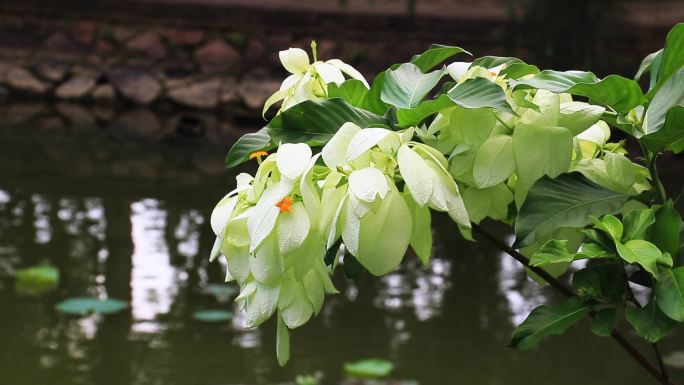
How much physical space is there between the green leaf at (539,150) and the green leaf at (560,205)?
0.01 m

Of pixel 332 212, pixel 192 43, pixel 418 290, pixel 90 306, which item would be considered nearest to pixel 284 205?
pixel 332 212

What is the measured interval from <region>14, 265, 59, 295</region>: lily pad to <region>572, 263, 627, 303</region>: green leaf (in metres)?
2.28

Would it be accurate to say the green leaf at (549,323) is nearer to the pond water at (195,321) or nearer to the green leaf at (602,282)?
the green leaf at (602,282)

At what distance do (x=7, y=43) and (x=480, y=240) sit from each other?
3903 mm

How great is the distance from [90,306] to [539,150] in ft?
7.00

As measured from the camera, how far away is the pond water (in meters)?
2.29

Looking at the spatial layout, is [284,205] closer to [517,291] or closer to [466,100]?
[466,100]

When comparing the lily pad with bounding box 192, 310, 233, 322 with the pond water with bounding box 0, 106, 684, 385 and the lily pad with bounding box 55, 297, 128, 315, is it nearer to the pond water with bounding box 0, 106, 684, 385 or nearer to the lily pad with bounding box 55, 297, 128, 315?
the pond water with bounding box 0, 106, 684, 385

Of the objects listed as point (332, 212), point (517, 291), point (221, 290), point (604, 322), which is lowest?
point (517, 291)

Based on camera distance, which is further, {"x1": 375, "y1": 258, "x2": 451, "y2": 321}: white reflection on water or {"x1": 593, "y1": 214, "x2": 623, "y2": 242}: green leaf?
{"x1": 375, "y1": 258, "x2": 451, "y2": 321}: white reflection on water

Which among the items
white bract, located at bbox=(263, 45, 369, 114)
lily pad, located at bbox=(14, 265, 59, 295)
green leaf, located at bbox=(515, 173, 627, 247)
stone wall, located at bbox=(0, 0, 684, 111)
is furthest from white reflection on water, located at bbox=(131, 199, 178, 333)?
stone wall, located at bbox=(0, 0, 684, 111)

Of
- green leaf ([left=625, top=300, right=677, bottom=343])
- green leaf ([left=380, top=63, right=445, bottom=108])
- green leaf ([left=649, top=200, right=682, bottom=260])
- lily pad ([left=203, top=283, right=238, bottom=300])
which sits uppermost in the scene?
green leaf ([left=380, top=63, right=445, bottom=108])

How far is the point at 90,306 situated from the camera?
2.61 metres

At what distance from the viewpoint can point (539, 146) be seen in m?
0.63
